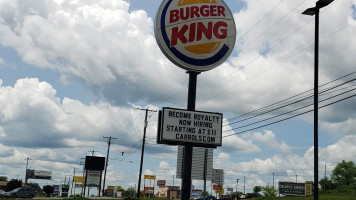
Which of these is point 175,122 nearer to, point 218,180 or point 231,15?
point 231,15

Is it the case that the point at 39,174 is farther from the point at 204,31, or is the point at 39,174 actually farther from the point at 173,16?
the point at 204,31

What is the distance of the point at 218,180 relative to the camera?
2380 cm

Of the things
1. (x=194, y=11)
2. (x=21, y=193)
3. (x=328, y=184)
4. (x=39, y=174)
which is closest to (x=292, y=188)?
(x=21, y=193)

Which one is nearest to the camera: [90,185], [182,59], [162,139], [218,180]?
[162,139]

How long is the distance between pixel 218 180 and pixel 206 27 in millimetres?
11241

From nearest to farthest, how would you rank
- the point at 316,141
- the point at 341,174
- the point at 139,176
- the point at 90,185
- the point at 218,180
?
1. the point at 316,141
2. the point at 218,180
3. the point at 139,176
4. the point at 90,185
5. the point at 341,174

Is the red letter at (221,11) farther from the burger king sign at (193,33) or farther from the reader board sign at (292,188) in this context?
the reader board sign at (292,188)

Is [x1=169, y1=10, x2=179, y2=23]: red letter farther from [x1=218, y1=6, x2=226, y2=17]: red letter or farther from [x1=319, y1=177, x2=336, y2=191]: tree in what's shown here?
[x1=319, y1=177, x2=336, y2=191]: tree

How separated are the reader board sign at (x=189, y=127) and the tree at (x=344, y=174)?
162923mm

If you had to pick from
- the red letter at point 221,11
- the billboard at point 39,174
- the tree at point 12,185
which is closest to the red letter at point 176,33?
the red letter at point 221,11

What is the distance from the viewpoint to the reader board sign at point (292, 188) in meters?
95.4

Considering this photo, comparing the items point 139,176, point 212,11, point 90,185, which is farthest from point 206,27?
point 90,185

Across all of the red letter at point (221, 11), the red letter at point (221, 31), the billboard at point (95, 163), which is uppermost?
the red letter at point (221, 11)

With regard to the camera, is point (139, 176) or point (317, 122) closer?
point (317, 122)
